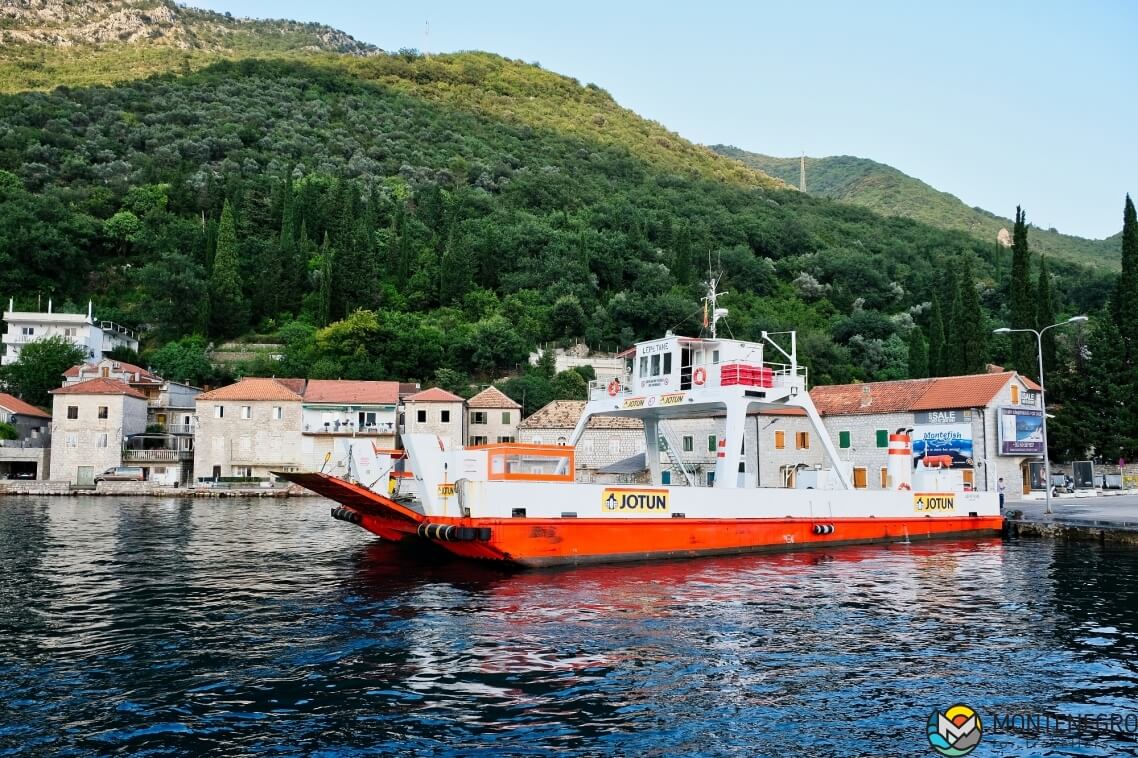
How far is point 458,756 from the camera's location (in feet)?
30.4

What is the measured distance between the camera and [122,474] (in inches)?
2153

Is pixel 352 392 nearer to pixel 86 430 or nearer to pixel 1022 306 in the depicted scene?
pixel 86 430

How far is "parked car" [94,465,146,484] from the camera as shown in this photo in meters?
54.2

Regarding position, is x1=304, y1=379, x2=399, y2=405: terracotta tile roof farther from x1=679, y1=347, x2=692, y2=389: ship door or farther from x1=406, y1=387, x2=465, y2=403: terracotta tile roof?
x1=679, y1=347, x2=692, y2=389: ship door

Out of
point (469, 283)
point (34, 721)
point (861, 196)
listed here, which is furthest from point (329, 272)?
point (861, 196)

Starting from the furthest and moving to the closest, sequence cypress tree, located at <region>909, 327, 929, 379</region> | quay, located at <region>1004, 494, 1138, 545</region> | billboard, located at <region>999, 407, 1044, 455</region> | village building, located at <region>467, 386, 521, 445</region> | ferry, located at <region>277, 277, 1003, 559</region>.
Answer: cypress tree, located at <region>909, 327, 929, 379</region> < village building, located at <region>467, 386, 521, 445</region> < billboard, located at <region>999, 407, 1044, 455</region> < quay, located at <region>1004, 494, 1138, 545</region> < ferry, located at <region>277, 277, 1003, 559</region>

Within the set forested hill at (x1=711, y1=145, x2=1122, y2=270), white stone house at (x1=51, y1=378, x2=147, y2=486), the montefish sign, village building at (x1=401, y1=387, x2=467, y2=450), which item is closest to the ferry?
the montefish sign

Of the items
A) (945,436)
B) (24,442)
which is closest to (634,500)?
(945,436)

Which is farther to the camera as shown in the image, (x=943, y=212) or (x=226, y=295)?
(x=943, y=212)

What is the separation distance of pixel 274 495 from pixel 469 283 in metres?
34.1

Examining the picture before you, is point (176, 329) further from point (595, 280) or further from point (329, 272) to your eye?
point (595, 280)

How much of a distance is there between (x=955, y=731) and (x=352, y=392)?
55173 mm

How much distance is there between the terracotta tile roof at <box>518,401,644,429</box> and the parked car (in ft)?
83.6

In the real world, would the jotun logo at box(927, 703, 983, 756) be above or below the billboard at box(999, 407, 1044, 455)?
below
